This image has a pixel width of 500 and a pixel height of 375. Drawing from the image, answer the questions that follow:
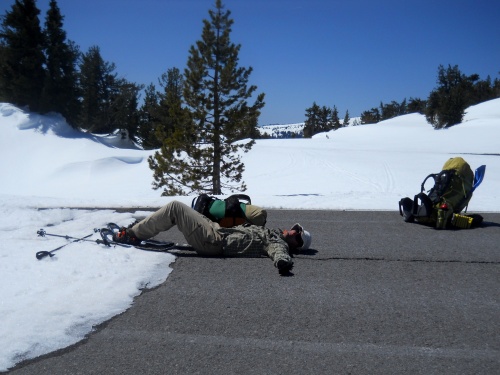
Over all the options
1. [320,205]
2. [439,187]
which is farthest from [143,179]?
[439,187]

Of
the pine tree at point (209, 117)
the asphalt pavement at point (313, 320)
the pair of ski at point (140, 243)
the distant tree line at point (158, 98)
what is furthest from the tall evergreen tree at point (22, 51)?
the asphalt pavement at point (313, 320)

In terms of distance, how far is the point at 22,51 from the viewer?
3603cm

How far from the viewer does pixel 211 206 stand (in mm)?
6414

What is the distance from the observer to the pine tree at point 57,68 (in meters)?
37.2

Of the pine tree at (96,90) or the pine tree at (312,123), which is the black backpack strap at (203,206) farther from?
the pine tree at (312,123)

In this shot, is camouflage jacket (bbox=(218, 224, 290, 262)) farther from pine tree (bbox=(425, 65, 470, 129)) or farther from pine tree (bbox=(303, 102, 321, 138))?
pine tree (bbox=(303, 102, 321, 138))

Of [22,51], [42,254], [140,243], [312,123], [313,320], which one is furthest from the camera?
[312,123]

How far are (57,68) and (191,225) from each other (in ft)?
120

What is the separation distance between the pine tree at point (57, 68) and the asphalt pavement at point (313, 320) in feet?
120

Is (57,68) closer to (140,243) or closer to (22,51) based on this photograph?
(22,51)

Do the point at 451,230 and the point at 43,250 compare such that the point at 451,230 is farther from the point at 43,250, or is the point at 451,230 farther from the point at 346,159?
the point at 346,159

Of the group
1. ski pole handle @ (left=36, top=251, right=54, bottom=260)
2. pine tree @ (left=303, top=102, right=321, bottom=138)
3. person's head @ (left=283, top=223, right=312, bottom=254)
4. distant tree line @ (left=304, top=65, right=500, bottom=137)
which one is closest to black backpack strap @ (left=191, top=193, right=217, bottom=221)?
person's head @ (left=283, top=223, right=312, bottom=254)

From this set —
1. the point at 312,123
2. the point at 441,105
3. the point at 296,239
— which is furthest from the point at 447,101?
the point at 296,239

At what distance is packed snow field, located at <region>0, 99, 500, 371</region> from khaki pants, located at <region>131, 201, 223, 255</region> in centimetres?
42
